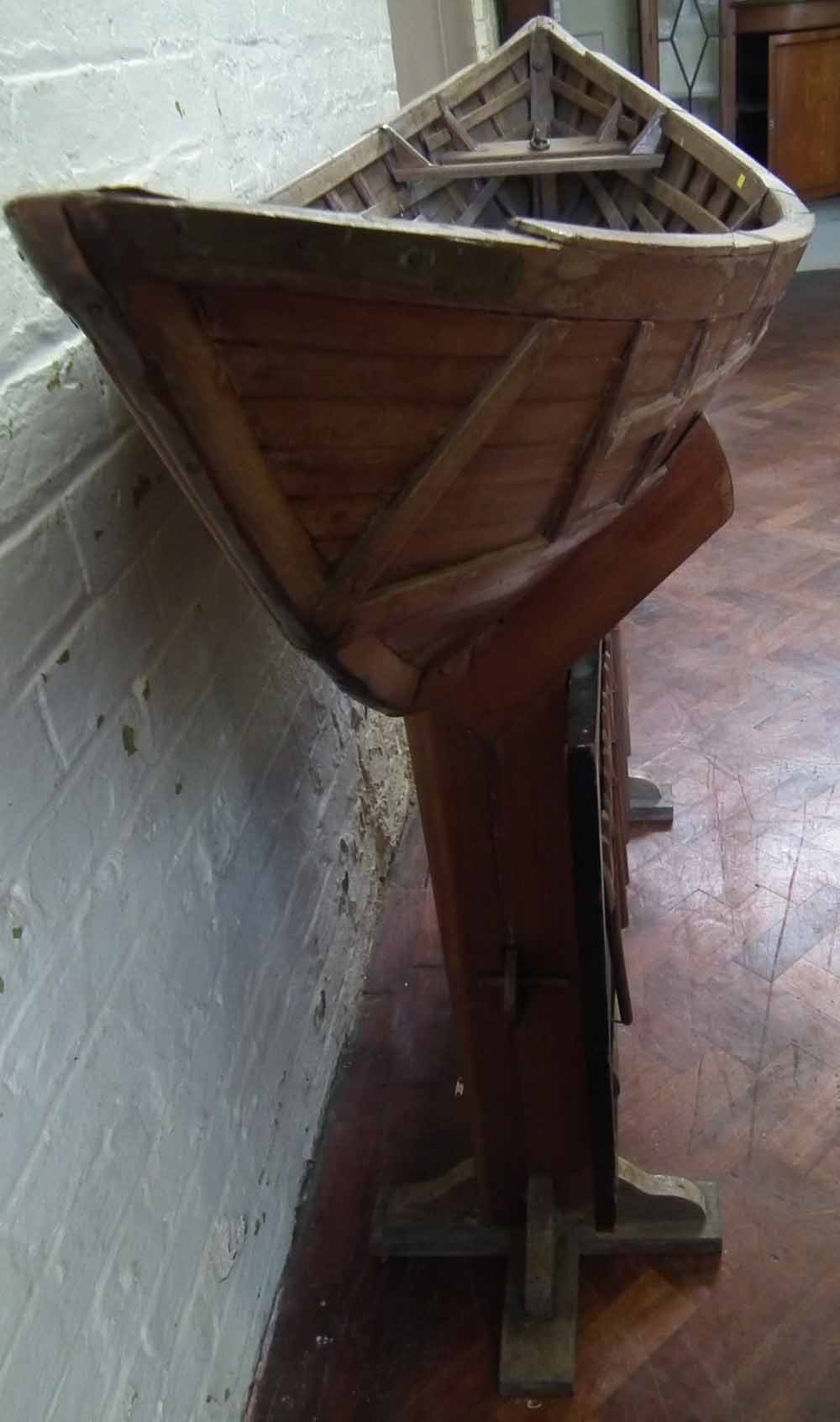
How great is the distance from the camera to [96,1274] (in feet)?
2.49

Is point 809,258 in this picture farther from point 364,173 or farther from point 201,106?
point 201,106

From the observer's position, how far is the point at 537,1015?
1.03 metres

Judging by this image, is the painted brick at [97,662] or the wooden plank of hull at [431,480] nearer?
the wooden plank of hull at [431,480]

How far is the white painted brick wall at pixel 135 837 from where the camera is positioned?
2.27 ft

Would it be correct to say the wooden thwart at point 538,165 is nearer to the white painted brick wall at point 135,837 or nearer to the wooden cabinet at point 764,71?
the white painted brick wall at point 135,837

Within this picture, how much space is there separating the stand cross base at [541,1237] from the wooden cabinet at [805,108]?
4589 mm

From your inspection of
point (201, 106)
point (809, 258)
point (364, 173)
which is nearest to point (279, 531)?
point (201, 106)

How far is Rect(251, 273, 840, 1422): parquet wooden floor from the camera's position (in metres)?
1.02

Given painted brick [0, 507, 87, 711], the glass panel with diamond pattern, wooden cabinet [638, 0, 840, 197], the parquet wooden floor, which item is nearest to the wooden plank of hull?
painted brick [0, 507, 87, 711]

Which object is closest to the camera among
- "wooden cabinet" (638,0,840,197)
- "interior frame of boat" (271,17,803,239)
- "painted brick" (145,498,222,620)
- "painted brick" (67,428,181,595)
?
"painted brick" (67,428,181,595)

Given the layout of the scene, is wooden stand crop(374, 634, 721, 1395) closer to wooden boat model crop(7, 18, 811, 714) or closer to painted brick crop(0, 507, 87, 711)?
wooden boat model crop(7, 18, 811, 714)

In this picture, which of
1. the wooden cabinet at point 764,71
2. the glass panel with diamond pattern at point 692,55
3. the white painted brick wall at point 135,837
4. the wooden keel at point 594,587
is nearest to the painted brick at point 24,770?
the white painted brick wall at point 135,837

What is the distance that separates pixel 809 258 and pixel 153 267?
526 cm

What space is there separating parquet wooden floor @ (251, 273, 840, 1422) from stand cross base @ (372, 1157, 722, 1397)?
21mm
